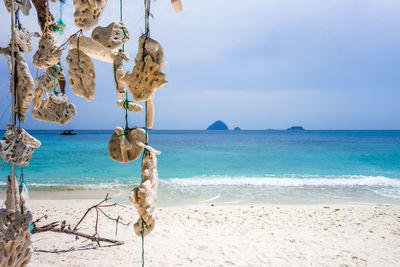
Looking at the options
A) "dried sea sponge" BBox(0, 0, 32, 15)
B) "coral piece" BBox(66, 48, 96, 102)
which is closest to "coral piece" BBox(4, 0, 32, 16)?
"dried sea sponge" BBox(0, 0, 32, 15)

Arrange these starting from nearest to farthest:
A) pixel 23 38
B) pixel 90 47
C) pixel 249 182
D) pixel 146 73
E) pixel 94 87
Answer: pixel 146 73
pixel 90 47
pixel 94 87
pixel 23 38
pixel 249 182

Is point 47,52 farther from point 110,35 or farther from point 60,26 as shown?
point 110,35

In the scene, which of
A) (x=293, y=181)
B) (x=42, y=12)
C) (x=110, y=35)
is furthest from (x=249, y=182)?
(x=110, y=35)

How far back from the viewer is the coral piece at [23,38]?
139cm

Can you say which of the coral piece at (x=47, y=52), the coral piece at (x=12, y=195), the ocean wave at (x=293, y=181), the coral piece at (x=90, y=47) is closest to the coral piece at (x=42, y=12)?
the coral piece at (x=47, y=52)

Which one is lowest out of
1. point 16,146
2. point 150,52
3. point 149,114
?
point 16,146

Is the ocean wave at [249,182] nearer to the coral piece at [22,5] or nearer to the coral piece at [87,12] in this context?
the coral piece at [22,5]

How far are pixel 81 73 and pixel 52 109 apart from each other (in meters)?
0.42

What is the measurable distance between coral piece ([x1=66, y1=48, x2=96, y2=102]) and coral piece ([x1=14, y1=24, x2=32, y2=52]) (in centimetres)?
37

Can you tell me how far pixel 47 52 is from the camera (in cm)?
132

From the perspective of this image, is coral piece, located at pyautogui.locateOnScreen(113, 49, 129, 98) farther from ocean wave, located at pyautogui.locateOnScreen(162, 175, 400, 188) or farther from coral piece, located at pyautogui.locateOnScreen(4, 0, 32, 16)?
ocean wave, located at pyautogui.locateOnScreen(162, 175, 400, 188)

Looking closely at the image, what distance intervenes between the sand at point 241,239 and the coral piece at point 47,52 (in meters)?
2.78

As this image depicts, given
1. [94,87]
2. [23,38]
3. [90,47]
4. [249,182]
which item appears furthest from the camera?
[249,182]

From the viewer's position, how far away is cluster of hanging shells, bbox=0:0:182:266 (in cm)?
108
